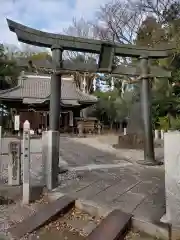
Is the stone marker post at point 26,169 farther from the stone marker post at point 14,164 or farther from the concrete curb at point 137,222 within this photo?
the concrete curb at point 137,222

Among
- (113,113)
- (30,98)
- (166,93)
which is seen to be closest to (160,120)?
(166,93)

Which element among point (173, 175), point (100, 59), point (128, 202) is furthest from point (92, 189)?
point (100, 59)

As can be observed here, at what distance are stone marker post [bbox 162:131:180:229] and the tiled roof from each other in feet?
58.9

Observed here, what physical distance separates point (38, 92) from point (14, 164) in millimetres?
18223

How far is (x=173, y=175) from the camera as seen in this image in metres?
2.75

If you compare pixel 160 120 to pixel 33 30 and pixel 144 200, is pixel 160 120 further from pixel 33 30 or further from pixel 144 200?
pixel 144 200

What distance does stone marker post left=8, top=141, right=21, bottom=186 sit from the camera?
4.85 metres

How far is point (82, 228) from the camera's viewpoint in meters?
3.24

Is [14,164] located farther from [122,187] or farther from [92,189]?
[122,187]

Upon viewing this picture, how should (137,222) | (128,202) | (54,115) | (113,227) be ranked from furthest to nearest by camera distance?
(54,115), (128,202), (137,222), (113,227)

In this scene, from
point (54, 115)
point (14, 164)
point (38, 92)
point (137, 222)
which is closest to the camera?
point (137, 222)

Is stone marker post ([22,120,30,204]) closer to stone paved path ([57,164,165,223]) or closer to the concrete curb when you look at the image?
stone paved path ([57,164,165,223])

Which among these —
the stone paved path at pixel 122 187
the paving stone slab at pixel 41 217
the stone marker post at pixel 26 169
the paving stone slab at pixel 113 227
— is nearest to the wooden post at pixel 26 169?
the stone marker post at pixel 26 169

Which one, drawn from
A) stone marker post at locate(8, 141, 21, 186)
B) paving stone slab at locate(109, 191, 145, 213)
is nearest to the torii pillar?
stone marker post at locate(8, 141, 21, 186)
